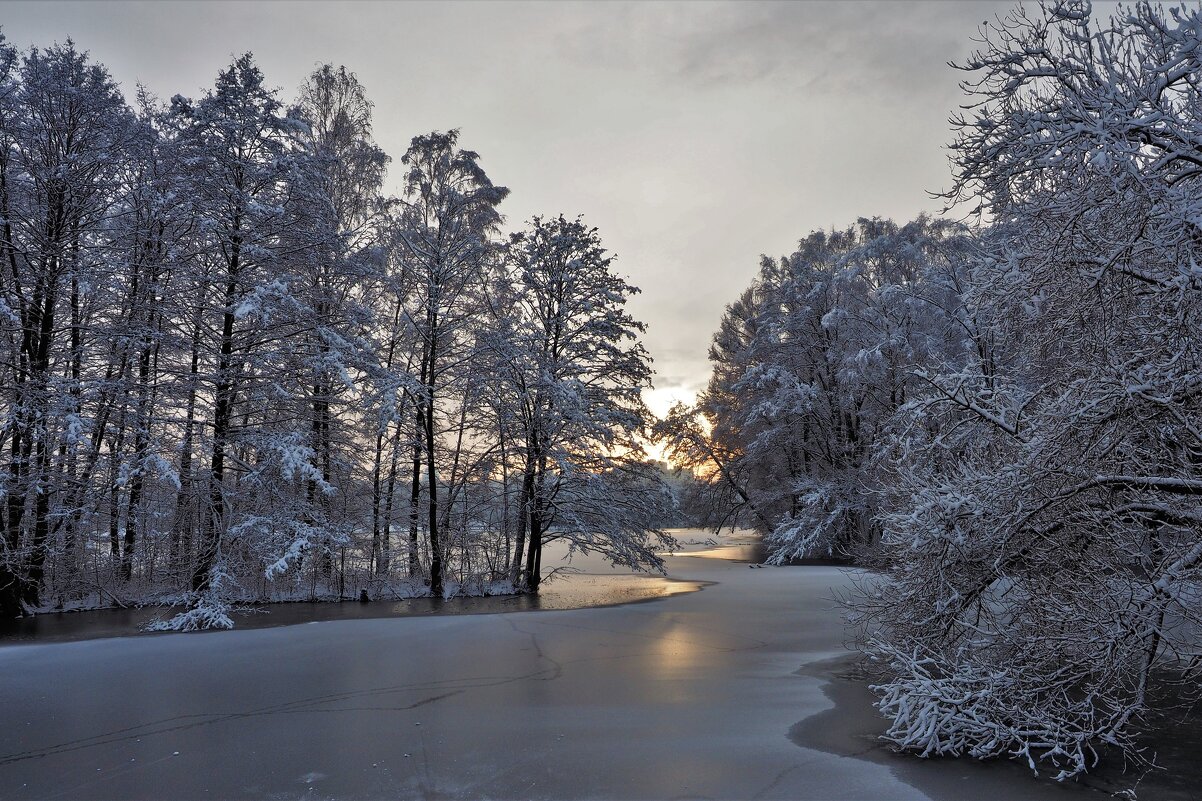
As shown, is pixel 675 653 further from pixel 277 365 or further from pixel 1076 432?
pixel 277 365

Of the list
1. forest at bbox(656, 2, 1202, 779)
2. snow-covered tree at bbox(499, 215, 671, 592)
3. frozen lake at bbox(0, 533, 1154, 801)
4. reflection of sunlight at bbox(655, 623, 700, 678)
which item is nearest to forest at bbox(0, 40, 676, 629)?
snow-covered tree at bbox(499, 215, 671, 592)

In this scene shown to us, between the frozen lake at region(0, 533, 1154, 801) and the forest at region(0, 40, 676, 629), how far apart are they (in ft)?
11.1

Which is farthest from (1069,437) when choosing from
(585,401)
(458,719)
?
(585,401)

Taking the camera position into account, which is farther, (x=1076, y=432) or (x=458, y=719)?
(x=458, y=719)

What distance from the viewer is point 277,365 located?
49.3 feet

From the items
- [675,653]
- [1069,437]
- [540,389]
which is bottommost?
[675,653]

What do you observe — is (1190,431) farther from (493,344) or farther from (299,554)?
(493,344)

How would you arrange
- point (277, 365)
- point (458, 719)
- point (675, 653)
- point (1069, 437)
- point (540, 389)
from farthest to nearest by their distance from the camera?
point (540, 389), point (277, 365), point (675, 653), point (458, 719), point (1069, 437)

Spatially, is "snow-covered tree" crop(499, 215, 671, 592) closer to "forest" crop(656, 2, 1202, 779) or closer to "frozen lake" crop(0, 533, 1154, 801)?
"frozen lake" crop(0, 533, 1154, 801)

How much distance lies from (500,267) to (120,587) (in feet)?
38.5

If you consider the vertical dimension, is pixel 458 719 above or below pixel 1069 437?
below

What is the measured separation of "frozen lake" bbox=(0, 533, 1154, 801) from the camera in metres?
5.35

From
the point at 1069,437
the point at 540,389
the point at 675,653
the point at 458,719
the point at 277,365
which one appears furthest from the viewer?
the point at 540,389

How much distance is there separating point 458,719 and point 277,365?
34.7 ft
